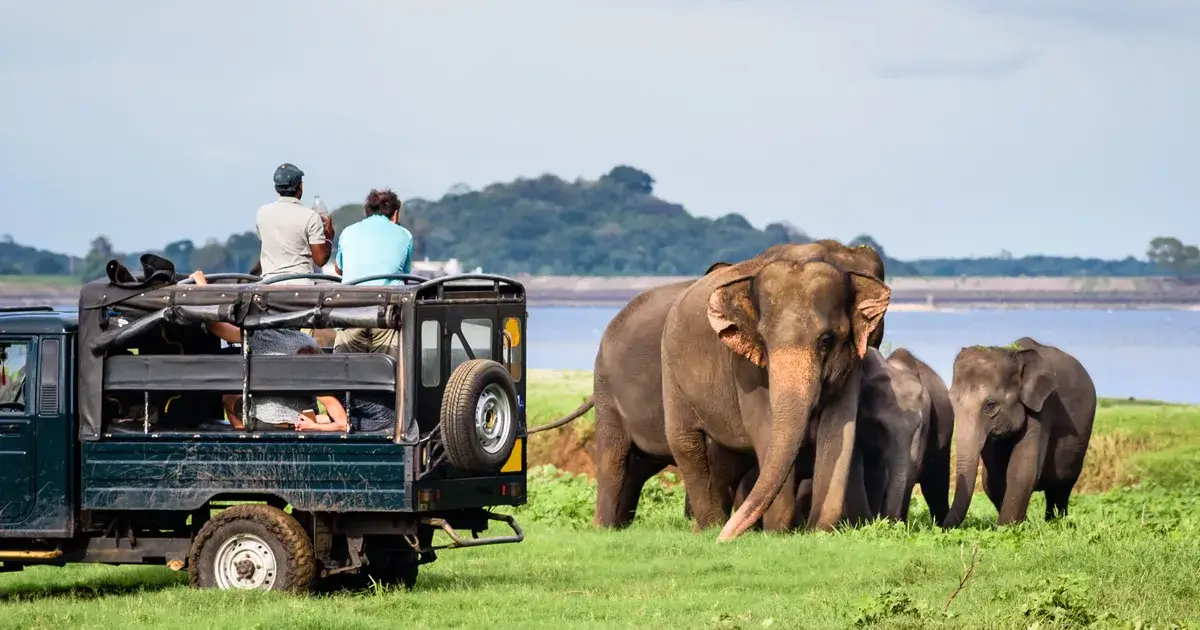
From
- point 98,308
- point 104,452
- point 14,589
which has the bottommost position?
point 14,589

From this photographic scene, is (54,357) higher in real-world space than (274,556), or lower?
higher

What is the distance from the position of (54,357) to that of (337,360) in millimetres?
2146

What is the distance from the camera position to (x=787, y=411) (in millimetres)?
Answer: 18812

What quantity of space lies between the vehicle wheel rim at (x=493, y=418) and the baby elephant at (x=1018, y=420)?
996 cm

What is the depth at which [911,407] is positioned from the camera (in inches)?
852

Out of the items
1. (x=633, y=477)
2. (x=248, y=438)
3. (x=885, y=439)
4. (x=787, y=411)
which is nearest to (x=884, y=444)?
(x=885, y=439)

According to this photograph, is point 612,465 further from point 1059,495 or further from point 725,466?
point 1059,495

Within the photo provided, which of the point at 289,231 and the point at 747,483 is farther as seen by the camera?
the point at 747,483

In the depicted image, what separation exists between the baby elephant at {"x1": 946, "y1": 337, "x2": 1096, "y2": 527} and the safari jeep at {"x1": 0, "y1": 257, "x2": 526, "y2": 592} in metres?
10.2

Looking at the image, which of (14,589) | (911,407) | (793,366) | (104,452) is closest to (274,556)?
(104,452)

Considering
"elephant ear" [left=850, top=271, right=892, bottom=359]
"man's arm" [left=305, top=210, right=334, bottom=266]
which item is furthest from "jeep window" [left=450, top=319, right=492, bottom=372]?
"elephant ear" [left=850, top=271, right=892, bottom=359]

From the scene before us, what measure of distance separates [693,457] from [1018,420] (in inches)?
210

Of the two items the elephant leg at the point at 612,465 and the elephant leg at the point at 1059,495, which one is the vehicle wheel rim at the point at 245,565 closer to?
the elephant leg at the point at 612,465

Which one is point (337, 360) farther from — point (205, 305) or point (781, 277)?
point (781, 277)
